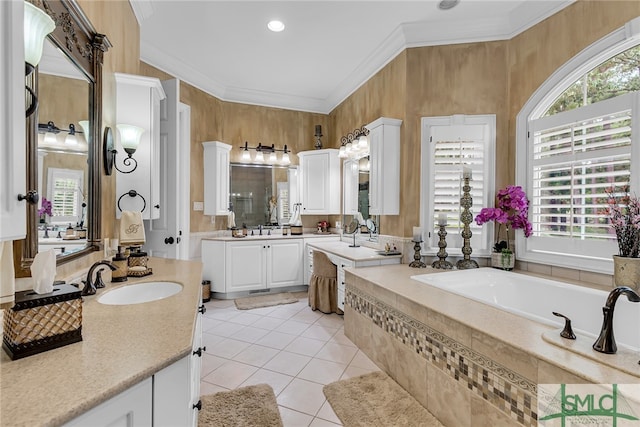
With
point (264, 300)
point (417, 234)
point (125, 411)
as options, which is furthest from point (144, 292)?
point (264, 300)

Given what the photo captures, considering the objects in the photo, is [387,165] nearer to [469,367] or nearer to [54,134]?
[469,367]

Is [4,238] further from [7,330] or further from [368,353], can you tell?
Result: [368,353]

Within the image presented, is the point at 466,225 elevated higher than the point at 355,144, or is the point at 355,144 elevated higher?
the point at 355,144

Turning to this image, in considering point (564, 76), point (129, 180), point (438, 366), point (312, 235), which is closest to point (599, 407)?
point (438, 366)

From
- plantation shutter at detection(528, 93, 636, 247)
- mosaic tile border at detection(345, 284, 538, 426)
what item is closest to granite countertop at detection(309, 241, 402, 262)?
mosaic tile border at detection(345, 284, 538, 426)

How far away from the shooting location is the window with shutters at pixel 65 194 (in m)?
1.31

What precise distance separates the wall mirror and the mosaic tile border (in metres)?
2.89

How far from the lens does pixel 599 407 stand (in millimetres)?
1080

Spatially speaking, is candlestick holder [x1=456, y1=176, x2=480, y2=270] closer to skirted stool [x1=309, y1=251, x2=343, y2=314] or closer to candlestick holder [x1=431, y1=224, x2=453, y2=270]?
candlestick holder [x1=431, y1=224, x2=453, y2=270]

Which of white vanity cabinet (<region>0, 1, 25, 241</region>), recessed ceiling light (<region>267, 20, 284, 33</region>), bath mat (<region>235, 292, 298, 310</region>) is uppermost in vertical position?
recessed ceiling light (<region>267, 20, 284, 33</region>)

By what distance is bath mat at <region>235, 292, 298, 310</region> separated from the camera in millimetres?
3881

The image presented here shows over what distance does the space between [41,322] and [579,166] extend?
3.31 meters

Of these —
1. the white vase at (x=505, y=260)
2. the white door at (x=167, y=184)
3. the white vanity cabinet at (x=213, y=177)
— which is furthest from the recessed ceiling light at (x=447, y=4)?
the white vanity cabinet at (x=213, y=177)

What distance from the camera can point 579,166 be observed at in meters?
2.37
